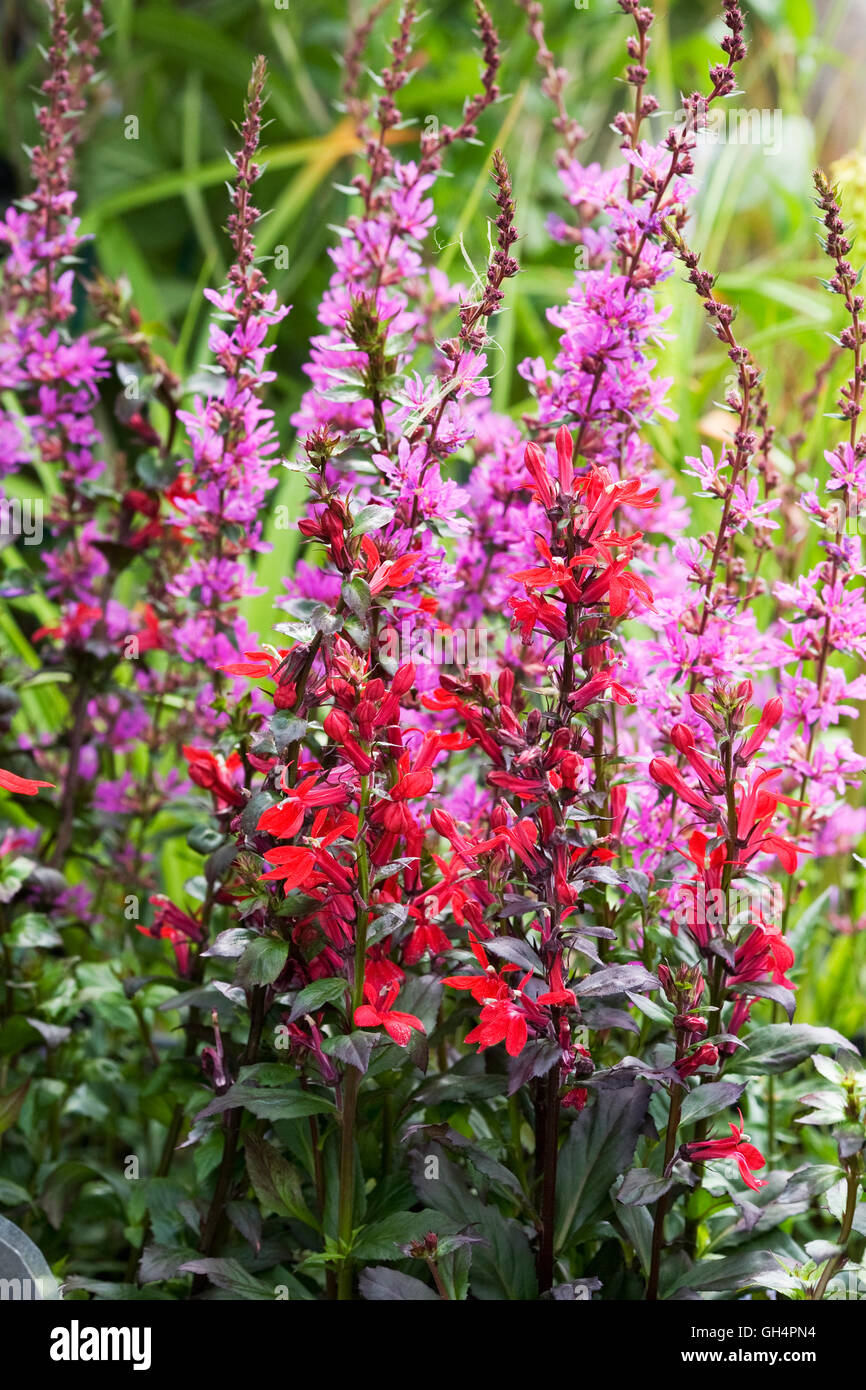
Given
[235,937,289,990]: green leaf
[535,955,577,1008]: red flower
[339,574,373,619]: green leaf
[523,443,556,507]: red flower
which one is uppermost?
[523,443,556,507]: red flower

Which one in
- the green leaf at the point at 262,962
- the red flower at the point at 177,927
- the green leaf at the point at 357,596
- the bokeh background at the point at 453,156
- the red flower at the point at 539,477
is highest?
the bokeh background at the point at 453,156

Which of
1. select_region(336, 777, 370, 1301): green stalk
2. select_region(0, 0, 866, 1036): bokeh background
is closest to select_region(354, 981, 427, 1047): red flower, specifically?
select_region(336, 777, 370, 1301): green stalk

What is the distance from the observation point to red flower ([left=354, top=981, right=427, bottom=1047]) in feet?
2.27

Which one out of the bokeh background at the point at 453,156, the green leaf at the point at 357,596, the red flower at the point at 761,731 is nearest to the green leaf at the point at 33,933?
the green leaf at the point at 357,596

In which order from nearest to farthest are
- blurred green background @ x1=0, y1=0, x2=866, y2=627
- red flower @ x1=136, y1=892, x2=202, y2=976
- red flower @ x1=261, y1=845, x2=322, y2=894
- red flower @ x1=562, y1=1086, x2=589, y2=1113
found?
red flower @ x1=261, y1=845, x2=322, y2=894 < red flower @ x1=562, y1=1086, x2=589, y2=1113 < red flower @ x1=136, y1=892, x2=202, y2=976 < blurred green background @ x1=0, y1=0, x2=866, y2=627

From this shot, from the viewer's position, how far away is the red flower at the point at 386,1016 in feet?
2.27

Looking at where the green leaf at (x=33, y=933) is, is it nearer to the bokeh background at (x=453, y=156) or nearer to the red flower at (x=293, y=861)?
the red flower at (x=293, y=861)

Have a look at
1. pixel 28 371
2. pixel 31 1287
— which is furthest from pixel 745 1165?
pixel 28 371

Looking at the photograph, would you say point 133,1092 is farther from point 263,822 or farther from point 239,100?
point 239,100

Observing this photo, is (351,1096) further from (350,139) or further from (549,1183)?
(350,139)

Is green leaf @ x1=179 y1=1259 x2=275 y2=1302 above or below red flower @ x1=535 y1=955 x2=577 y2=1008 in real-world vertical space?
below

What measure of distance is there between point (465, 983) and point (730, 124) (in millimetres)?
1750

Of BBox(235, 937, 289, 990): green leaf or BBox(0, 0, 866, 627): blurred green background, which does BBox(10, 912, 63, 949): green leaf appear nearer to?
BBox(235, 937, 289, 990): green leaf

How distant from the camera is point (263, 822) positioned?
26.8 inches
